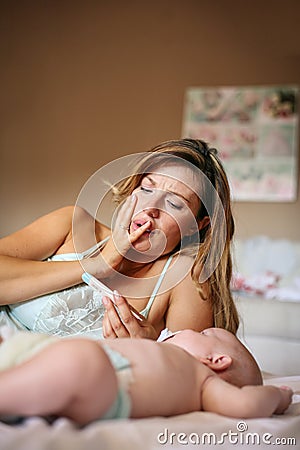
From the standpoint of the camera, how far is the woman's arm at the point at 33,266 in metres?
1.35

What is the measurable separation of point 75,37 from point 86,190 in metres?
3.01

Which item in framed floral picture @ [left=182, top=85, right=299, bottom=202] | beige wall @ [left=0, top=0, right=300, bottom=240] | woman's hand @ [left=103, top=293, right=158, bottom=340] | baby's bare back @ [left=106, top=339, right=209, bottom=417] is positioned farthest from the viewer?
beige wall @ [left=0, top=0, right=300, bottom=240]

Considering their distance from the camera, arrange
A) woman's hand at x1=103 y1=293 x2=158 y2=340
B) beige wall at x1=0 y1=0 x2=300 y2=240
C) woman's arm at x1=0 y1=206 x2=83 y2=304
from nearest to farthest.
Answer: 1. woman's hand at x1=103 y1=293 x2=158 y2=340
2. woman's arm at x1=0 y1=206 x2=83 y2=304
3. beige wall at x1=0 y1=0 x2=300 y2=240

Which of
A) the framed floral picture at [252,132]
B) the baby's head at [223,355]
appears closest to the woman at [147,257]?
the baby's head at [223,355]

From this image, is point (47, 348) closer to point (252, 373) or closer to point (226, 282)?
point (252, 373)

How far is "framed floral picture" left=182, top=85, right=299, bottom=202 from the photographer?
3.61m

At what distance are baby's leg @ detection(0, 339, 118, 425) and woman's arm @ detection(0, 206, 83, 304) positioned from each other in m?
Answer: 0.58

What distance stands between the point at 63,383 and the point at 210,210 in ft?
2.23

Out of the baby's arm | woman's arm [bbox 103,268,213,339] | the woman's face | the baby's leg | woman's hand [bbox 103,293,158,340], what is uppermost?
the woman's face

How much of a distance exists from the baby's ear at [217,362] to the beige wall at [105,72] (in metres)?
2.65

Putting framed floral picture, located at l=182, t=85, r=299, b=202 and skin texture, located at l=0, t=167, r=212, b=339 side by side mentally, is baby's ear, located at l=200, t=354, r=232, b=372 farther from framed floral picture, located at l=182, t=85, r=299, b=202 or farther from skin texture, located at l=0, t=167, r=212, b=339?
framed floral picture, located at l=182, t=85, r=299, b=202

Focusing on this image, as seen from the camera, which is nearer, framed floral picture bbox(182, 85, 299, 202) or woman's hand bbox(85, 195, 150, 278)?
woman's hand bbox(85, 195, 150, 278)

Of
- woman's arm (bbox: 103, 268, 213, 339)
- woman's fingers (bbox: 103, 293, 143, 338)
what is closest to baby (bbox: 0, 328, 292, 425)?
woman's fingers (bbox: 103, 293, 143, 338)

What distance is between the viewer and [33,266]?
137 centimetres
